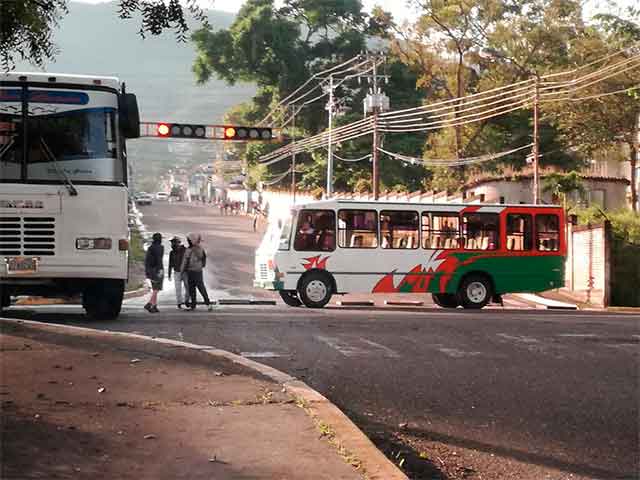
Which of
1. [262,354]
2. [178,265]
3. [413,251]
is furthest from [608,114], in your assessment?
[262,354]

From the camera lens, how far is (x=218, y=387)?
10.4 meters

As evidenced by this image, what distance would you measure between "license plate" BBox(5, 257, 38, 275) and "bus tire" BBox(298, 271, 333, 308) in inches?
438

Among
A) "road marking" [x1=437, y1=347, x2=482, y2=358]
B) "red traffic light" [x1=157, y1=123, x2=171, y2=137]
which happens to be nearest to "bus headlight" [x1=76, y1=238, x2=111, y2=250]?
"road marking" [x1=437, y1=347, x2=482, y2=358]

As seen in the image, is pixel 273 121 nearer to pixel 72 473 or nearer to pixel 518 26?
pixel 518 26

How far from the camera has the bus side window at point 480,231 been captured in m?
28.9

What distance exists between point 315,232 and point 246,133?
20.9 feet

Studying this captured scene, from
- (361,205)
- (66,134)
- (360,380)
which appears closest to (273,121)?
(361,205)

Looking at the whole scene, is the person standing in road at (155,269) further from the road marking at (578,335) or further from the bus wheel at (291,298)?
the road marking at (578,335)

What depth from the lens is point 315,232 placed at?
90.5 ft

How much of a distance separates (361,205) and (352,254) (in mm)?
1305

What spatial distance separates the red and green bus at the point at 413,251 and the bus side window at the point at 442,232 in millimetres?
27

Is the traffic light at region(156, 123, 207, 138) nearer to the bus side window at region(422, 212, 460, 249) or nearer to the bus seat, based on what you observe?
the bus seat

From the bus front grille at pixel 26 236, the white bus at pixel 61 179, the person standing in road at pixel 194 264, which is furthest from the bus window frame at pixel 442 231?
the bus front grille at pixel 26 236

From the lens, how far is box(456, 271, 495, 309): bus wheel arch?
28.8 m
